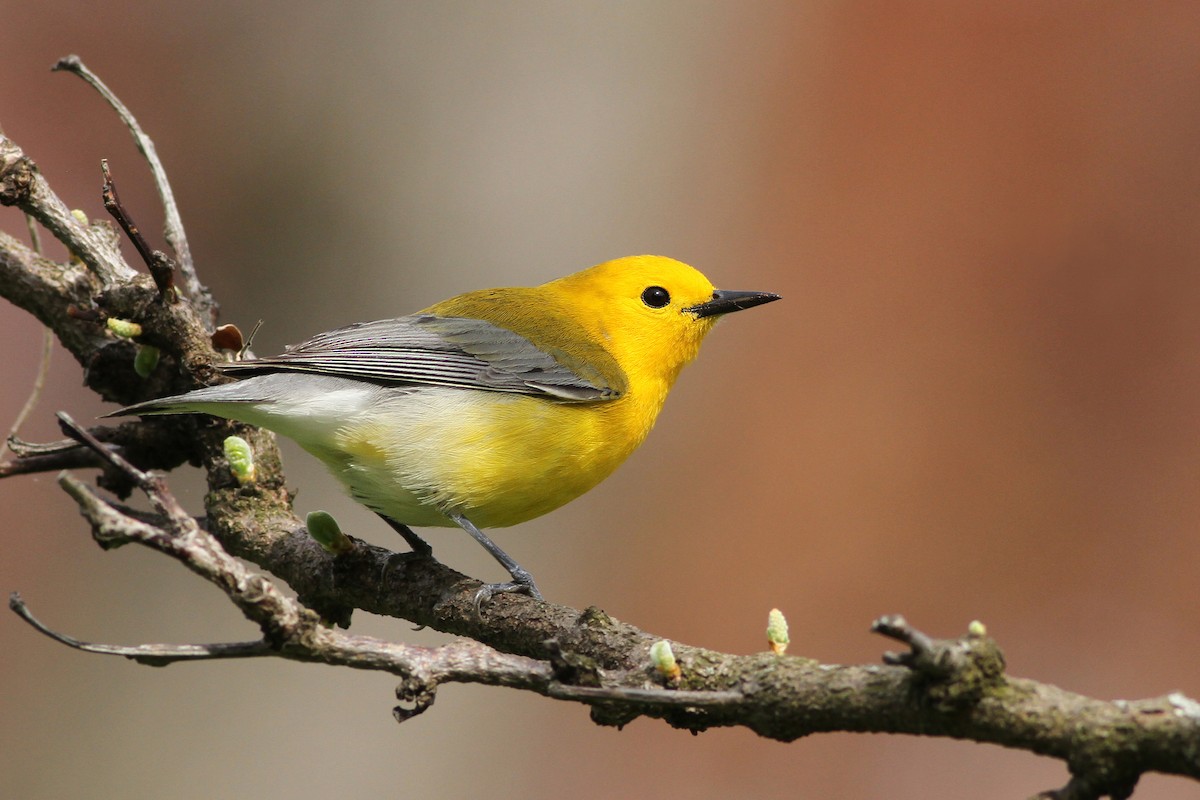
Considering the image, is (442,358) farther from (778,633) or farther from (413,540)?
(778,633)

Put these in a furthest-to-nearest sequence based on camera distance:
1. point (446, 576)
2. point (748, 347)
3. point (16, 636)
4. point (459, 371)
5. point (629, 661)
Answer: point (748, 347) < point (16, 636) < point (459, 371) < point (446, 576) < point (629, 661)

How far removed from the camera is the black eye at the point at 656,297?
4.60 m

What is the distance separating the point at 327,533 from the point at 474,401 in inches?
42.0

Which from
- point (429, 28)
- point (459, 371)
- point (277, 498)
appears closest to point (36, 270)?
point (277, 498)

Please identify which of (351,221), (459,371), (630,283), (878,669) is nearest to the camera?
(878,669)

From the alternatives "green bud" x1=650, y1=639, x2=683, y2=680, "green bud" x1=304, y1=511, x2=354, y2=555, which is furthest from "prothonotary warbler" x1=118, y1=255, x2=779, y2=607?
"green bud" x1=650, y1=639, x2=683, y2=680

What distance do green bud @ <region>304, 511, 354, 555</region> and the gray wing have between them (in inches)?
33.0

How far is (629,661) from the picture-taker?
2.18 m

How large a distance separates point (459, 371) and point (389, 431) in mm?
482

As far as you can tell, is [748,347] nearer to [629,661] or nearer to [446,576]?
[446,576]

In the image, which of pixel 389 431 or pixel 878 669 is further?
pixel 389 431

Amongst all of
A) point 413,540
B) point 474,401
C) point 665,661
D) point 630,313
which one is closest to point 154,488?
point 665,661

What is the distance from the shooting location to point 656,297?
4.62 metres

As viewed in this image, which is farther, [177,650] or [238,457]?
[238,457]
